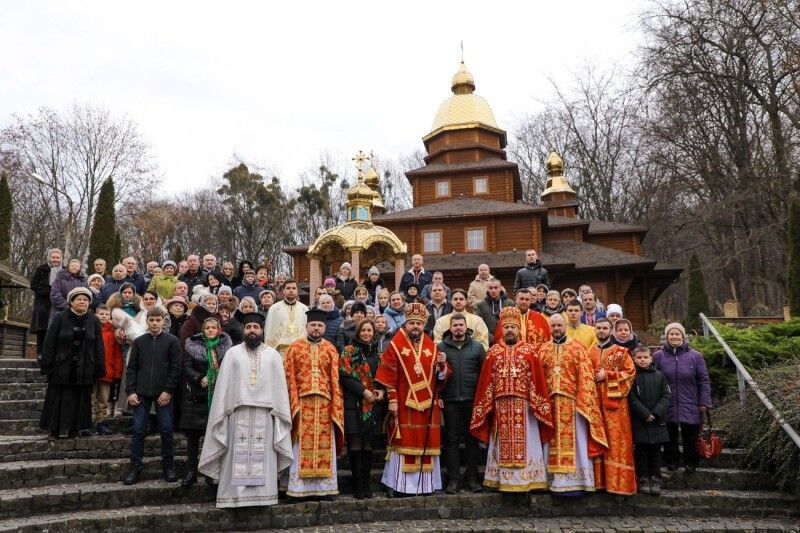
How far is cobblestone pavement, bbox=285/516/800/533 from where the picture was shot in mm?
6371

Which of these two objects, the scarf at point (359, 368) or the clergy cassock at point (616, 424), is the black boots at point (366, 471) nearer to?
the scarf at point (359, 368)

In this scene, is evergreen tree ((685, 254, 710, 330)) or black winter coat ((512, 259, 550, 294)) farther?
evergreen tree ((685, 254, 710, 330))

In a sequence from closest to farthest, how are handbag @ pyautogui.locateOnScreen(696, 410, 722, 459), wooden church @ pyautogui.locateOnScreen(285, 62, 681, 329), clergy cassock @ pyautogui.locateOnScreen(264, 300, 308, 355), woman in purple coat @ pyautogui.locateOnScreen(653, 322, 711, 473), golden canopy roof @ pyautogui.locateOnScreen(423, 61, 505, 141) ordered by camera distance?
1. handbag @ pyautogui.locateOnScreen(696, 410, 722, 459)
2. woman in purple coat @ pyautogui.locateOnScreen(653, 322, 711, 473)
3. clergy cassock @ pyautogui.locateOnScreen(264, 300, 308, 355)
4. wooden church @ pyautogui.locateOnScreen(285, 62, 681, 329)
5. golden canopy roof @ pyautogui.locateOnScreen(423, 61, 505, 141)

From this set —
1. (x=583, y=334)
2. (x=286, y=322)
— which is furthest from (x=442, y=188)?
(x=583, y=334)

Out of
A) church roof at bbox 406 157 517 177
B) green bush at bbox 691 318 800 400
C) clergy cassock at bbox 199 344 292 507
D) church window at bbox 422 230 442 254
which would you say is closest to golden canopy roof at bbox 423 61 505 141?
church roof at bbox 406 157 517 177

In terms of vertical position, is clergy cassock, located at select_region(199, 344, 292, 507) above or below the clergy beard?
below

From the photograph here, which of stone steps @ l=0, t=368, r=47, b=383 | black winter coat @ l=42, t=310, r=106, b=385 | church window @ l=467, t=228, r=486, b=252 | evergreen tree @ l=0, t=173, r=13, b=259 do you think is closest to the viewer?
black winter coat @ l=42, t=310, r=106, b=385

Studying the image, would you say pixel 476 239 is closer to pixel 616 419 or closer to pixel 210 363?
pixel 616 419

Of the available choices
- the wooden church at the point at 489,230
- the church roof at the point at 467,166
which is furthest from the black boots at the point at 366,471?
the church roof at the point at 467,166

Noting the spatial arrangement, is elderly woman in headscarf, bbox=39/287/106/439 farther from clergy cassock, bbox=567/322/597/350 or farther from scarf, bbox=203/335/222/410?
clergy cassock, bbox=567/322/597/350

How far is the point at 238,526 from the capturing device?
6387 millimetres

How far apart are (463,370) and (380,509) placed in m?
1.75

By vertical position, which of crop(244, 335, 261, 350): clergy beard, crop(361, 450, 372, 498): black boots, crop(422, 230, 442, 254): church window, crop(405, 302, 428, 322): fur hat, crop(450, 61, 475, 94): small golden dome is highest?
crop(450, 61, 475, 94): small golden dome

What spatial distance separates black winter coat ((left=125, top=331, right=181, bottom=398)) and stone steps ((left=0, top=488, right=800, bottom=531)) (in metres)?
1.04
